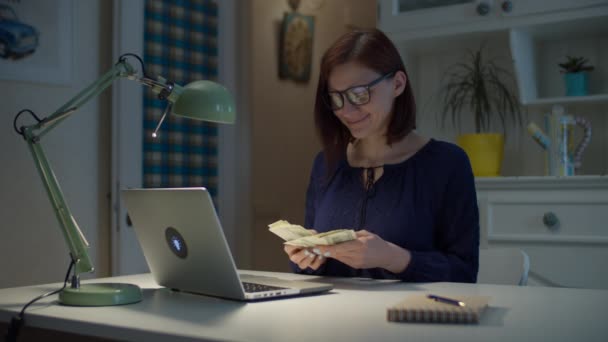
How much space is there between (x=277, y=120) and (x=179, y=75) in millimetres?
860

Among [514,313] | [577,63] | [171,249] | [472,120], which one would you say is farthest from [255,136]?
[514,313]

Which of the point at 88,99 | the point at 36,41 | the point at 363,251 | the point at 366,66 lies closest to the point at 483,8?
the point at 366,66

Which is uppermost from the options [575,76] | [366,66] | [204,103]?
[575,76]

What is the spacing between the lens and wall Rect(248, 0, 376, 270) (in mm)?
4078

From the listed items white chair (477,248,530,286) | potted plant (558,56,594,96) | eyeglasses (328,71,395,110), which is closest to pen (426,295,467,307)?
white chair (477,248,530,286)

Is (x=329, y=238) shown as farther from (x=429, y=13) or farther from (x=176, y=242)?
(x=429, y=13)

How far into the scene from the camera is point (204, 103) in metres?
1.29

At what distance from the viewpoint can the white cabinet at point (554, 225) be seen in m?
2.56

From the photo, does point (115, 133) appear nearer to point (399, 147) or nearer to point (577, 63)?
point (399, 147)

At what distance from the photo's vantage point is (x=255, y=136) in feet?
13.3

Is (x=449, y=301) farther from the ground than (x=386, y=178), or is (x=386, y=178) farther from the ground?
(x=386, y=178)

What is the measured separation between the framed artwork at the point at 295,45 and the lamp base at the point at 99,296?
119 inches

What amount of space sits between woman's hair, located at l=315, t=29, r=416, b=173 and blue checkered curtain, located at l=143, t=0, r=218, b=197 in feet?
4.98

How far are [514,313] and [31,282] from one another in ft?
7.78
